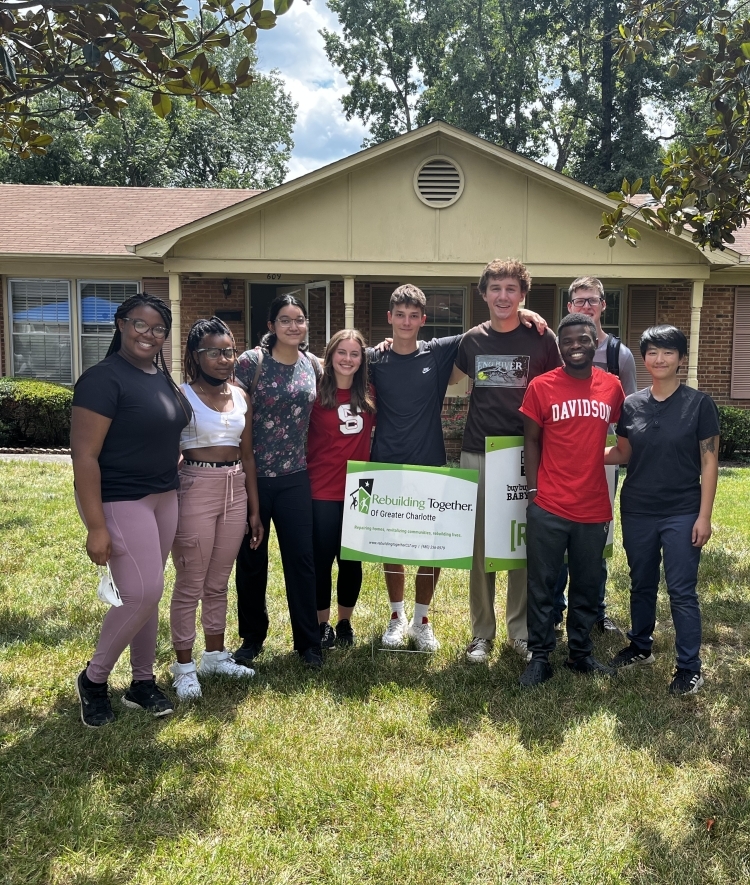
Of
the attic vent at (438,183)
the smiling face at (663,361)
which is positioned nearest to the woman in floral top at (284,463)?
the smiling face at (663,361)

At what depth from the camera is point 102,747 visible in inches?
128

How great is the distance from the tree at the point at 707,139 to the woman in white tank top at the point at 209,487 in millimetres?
2386

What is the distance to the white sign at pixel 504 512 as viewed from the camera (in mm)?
4105

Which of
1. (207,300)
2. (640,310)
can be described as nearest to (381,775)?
(207,300)

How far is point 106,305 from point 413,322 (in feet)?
36.9

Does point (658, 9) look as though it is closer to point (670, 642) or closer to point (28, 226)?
point (670, 642)

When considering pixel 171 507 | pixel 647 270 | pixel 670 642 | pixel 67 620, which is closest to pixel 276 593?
pixel 67 620

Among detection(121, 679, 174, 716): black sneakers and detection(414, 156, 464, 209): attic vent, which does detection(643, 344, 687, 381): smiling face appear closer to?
detection(121, 679, 174, 716): black sneakers

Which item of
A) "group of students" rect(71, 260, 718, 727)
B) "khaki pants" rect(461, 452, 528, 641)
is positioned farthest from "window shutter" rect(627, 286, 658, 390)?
"khaki pants" rect(461, 452, 528, 641)

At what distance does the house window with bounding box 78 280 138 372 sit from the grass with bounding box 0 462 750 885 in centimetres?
1024

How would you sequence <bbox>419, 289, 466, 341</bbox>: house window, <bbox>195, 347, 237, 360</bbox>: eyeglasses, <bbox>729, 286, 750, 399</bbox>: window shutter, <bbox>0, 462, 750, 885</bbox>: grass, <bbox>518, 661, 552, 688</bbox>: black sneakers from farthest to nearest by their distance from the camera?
<bbox>419, 289, 466, 341</bbox>: house window → <bbox>729, 286, 750, 399</bbox>: window shutter → <bbox>518, 661, 552, 688</bbox>: black sneakers → <bbox>195, 347, 237, 360</bbox>: eyeglasses → <bbox>0, 462, 750, 885</bbox>: grass

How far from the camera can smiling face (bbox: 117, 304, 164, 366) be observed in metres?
3.26

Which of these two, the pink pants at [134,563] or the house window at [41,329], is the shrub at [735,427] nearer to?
the pink pants at [134,563]

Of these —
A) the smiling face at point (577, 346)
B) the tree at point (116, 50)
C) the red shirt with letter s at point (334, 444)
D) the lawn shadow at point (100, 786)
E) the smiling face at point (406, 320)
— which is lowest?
the lawn shadow at point (100, 786)
